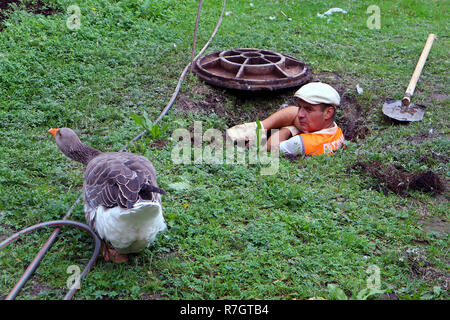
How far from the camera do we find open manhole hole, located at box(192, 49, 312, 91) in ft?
23.4

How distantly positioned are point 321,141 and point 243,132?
Answer: 1.08 m

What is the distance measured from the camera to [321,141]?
6.17 m

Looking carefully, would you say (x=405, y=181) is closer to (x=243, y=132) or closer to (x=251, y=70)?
(x=243, y=132)

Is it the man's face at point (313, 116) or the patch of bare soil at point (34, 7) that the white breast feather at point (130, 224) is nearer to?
the man's face at point (313, 116)

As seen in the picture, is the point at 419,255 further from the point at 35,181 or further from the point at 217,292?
the point at 35,181

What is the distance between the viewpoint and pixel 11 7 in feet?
29.5

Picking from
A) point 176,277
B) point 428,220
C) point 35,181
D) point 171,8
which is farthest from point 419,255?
point 171,8

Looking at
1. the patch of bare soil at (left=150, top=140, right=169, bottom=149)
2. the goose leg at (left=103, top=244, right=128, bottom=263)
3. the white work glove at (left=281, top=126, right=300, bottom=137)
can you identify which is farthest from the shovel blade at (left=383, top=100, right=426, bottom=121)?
the goose leg at (left=103, top=244, right=128, bottom=263)

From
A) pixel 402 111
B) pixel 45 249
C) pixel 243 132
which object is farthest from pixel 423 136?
pixel 45 249

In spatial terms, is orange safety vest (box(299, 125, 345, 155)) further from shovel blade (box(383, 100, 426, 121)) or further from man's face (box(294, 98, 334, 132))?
shovel blade (box(383, 100, 426, 121))

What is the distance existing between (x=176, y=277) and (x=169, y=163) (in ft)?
6.34

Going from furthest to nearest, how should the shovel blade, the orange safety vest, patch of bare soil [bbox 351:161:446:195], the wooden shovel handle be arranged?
1. the wooden shovel handle
2. the shovel blade
3. the orange safety vest
4. patch of bare soil [bbox 351:161:446:195]

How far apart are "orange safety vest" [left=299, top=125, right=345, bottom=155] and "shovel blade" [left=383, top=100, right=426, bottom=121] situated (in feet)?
3.22

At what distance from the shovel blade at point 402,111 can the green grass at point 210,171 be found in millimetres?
139
